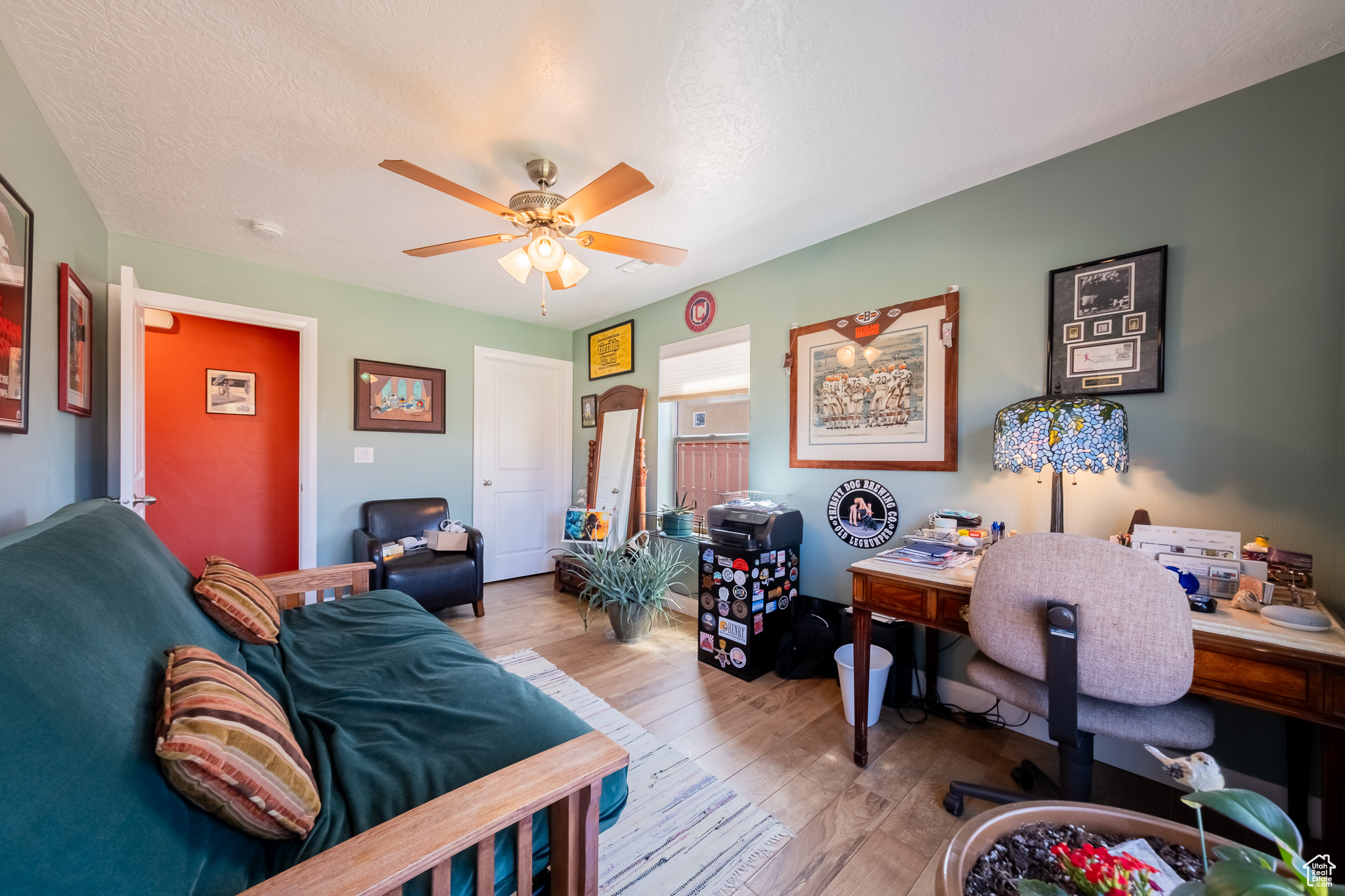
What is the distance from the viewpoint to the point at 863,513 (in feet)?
8.64

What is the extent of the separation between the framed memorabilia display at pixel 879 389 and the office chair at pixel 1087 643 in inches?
40.0

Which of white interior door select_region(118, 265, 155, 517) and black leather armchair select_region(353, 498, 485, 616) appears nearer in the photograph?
white interior door select_region(118, 265, 155, 517)

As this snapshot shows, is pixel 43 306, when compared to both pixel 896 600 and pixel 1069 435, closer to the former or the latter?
pixel 896 600

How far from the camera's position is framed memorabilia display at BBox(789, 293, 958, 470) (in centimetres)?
235

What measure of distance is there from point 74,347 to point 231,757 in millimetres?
2356

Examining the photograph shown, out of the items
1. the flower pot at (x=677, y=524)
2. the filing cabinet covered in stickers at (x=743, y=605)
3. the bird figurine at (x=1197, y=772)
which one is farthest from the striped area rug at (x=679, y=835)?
the flower pot at (x=677, y=524)

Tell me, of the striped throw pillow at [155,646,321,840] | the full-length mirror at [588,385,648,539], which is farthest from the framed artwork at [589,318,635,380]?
the striped throw pillow at [155,646,321,840]

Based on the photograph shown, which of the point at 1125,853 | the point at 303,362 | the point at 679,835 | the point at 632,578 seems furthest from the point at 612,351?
the point at 1125,853

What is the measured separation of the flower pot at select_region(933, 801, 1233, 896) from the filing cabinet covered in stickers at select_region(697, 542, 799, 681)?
175 centimetres

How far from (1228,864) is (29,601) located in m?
1.50

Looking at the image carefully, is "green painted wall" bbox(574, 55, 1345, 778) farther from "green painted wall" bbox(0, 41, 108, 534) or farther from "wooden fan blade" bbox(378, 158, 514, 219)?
"green painted wall" bbox(0, 41, 108, 534)

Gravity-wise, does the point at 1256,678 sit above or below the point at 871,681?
above

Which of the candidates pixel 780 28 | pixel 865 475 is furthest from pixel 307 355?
pixel 865 475

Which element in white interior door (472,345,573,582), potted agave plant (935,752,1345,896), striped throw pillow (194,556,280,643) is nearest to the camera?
potted agave plant (935,752,1345,896)
